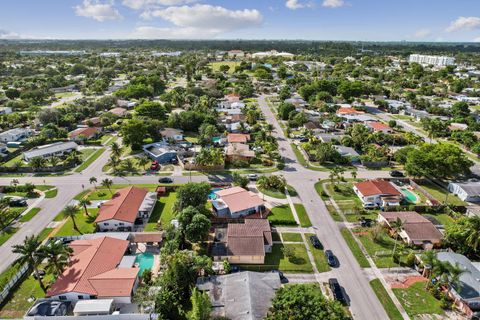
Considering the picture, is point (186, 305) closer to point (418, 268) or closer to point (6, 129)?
point (418, 268)

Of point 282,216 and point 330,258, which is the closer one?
point 330,258

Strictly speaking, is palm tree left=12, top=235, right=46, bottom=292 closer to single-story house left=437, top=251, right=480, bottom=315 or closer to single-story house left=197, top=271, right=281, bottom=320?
single-story house left=197, top=271, right=281, bottom=320

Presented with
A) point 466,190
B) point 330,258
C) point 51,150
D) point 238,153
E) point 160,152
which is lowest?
point 330,258

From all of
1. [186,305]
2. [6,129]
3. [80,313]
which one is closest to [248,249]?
[186,305]

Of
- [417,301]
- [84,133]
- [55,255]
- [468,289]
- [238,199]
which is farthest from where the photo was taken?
[84,133]

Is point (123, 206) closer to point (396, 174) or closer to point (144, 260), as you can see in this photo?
point (144, 260)

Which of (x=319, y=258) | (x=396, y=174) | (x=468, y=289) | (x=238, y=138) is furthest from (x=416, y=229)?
(x=238, y=138)

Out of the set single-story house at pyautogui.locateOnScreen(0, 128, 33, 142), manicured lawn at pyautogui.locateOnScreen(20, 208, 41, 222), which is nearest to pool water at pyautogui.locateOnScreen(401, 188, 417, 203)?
manicured lawn at pyautogui.locateOnScreen(20, 208, 41, 222)
